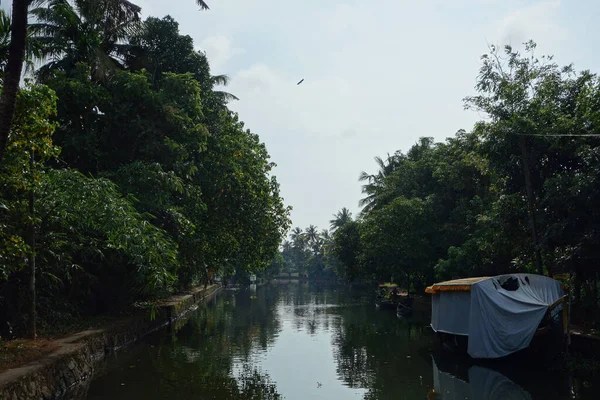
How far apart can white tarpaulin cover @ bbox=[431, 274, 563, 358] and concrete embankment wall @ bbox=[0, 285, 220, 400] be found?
11588 mm

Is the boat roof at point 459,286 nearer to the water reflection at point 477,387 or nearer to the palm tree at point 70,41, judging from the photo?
the water reflection at point 477,387

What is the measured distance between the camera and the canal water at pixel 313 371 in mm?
12633

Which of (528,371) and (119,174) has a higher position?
(119,174)

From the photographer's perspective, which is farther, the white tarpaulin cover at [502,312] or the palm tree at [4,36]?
the white tarpaulin cover at [502,312]

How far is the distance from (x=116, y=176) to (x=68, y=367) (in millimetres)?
8915

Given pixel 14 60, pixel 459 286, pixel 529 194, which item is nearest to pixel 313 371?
pixel 459 286

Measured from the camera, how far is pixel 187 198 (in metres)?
22.2

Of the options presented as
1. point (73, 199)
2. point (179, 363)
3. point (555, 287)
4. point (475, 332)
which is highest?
point (73, 199)

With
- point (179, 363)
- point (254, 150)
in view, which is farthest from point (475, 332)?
point (254, 150)

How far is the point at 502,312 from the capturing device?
15727 mm

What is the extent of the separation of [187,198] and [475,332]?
12862mm

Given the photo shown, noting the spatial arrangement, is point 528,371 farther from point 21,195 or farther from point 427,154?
point 427,154

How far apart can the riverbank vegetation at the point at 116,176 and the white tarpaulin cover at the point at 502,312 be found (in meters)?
9.63

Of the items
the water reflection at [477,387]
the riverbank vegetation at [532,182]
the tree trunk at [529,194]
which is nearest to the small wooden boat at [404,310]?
the riverbank vegetation at [532,182]
